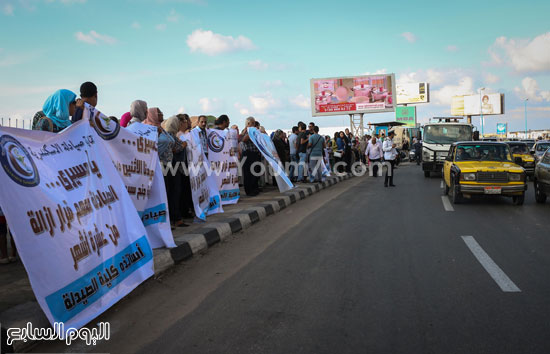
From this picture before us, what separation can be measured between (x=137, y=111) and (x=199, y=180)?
2030mm

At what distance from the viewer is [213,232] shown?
7.26 metres

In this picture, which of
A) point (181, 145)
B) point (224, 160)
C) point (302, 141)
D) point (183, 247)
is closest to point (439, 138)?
point (302, 141)

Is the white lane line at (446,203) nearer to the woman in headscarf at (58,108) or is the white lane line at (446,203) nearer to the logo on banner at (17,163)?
the woman in headscarf at (58,108)

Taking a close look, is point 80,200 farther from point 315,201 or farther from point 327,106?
point 327,106

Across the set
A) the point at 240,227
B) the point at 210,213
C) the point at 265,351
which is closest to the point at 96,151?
the point at 265,351

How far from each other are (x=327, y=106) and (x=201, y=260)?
39.7 meters

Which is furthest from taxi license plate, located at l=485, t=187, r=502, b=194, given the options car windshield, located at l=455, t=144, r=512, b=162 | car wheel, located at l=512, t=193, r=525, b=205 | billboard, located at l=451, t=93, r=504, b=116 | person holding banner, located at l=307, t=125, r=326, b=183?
billboard, located at l=451, t=93, r=504, b=116

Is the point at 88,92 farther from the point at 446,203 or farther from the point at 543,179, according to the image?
the point at 543,179

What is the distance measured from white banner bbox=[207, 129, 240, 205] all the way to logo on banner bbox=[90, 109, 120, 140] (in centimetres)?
409

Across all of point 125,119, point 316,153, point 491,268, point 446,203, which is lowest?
point 446,203

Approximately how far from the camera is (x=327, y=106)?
44469 mm

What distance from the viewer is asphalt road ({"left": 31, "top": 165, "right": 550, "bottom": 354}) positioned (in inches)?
130

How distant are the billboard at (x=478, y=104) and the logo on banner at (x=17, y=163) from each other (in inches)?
3815

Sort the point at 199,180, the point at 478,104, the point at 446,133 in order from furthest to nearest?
the point at 478,104
the point at 446,133
the point at 199,180
